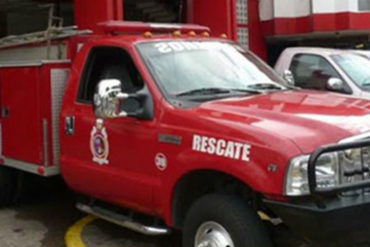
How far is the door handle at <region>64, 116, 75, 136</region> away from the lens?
5.69m

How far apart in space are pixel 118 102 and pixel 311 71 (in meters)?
4.82

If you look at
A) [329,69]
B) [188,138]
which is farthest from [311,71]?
[188,138]

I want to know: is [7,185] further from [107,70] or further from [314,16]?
[314,16]

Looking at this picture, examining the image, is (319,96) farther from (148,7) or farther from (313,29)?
(148,7)

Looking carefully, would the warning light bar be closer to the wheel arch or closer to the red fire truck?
the red fire truck

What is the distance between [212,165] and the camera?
420cm

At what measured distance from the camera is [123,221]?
530cm

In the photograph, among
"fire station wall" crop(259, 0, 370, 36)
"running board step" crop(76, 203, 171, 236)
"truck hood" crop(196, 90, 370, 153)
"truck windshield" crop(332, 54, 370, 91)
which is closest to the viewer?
"truck hood" crop(196, 90, 370, 153)

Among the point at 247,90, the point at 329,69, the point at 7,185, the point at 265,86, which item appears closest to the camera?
the point at 247,90

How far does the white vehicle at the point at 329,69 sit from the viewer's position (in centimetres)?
819

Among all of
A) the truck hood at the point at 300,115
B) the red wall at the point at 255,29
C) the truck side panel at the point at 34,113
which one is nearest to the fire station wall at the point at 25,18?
the red wall at the point at 255,29

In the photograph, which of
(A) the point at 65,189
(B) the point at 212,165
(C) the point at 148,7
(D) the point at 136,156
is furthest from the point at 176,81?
(C) the point at 148,7

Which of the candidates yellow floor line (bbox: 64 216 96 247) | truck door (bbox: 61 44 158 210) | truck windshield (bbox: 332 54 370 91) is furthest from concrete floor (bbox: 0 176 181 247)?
truck windshield (bbox: 332 54 370 91)

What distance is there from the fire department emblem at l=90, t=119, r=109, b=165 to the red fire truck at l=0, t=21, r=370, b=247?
0.02 m
